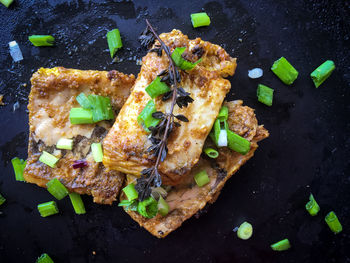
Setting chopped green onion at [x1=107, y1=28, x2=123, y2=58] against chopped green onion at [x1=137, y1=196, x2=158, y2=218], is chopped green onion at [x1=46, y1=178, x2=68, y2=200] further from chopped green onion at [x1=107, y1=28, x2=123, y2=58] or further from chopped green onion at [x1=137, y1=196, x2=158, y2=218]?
chopped green onion at [x1=107, y1=28, x2=123, y2=58]

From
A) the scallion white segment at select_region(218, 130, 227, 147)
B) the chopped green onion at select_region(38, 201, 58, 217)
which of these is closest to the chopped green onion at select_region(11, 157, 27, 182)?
the chopped green onion at select_region(38, 201, 58, 217)

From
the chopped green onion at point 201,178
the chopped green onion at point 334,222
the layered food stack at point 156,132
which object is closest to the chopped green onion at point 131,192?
the layered food stack at point 156,132

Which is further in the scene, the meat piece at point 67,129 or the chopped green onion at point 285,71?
the chopped green onion at point 285,71

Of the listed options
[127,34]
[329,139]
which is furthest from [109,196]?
[329,139]

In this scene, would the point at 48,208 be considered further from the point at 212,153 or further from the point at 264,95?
the point at 264,95

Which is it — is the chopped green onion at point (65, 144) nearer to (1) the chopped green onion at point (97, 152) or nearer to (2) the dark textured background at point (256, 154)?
(1) the chopped green onion at point (97, 152)

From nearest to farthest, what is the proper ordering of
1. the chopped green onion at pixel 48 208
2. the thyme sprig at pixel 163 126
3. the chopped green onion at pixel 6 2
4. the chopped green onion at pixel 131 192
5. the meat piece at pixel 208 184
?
1. the thyme sprig at pixel 163 126
2. the chopped green onion at pixel 131 192
3. the meat piece at pixel 208 184
4. the chopped green onion at pixel 48 208
5. the chopped green onion at pixel 6 2
